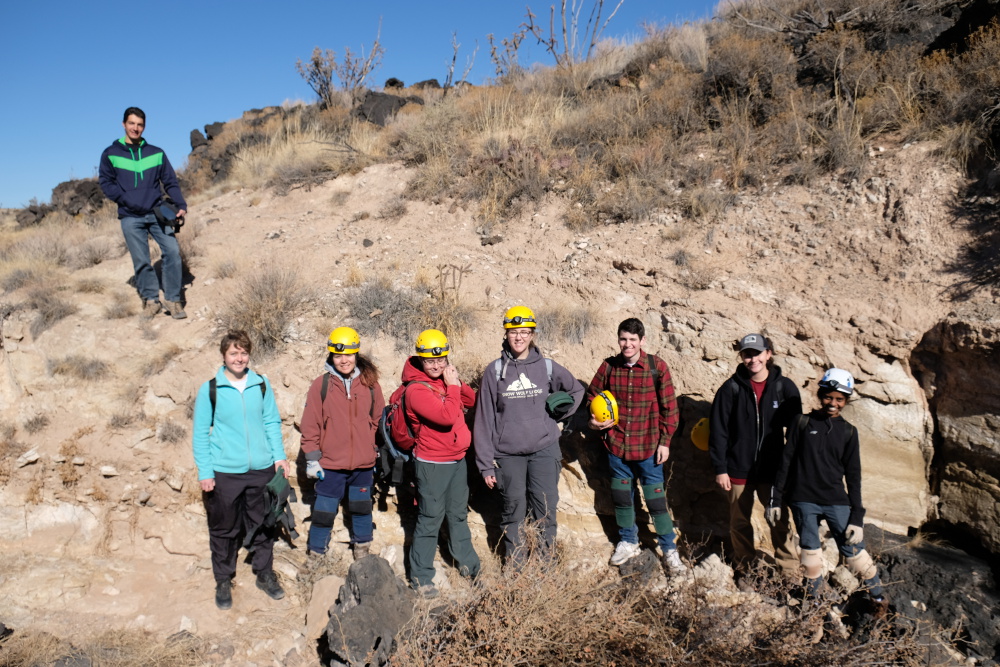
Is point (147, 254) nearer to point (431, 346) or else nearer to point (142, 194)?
point (142, 194)

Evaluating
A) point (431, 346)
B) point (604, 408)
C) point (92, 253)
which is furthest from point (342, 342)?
point (92, 253)

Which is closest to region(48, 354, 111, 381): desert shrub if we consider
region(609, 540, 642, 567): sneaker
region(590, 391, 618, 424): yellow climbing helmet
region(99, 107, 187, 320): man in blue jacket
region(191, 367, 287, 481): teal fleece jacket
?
region(99, 107, 187, 320): man in blue jacket

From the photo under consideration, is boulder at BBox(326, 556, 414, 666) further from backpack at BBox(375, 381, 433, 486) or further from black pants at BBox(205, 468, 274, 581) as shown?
black pants at BBox(205, 468, 274, 581)

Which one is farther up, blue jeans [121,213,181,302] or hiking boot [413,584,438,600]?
blue jeans [121,213,181,302]

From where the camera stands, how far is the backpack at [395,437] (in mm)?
4336

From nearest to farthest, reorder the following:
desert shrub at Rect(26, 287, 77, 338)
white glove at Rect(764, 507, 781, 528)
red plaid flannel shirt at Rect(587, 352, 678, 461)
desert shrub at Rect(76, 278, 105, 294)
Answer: white glove at Rect(764, 507, 781, 528) < red plaid flannel shirt at Rect(587, 352, 678, 461) < desert shrub at Rect(26, 287, 77, 338) < desert shrub at Rect(76, 278, 105, 294)

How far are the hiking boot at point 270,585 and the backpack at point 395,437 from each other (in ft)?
4.17

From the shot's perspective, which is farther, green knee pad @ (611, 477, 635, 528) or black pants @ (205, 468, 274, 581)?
green knee pad @ (611, 477, 635, 528)

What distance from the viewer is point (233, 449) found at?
434cm

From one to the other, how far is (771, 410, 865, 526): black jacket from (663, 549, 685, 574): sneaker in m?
1.08

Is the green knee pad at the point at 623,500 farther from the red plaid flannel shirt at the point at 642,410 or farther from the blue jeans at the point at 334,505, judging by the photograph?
the blue jeans at the point at 334,505

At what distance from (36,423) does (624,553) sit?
5.75 m

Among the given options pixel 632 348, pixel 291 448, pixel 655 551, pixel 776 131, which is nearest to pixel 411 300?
pixel 291 448

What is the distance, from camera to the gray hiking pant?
4363 millimetres
